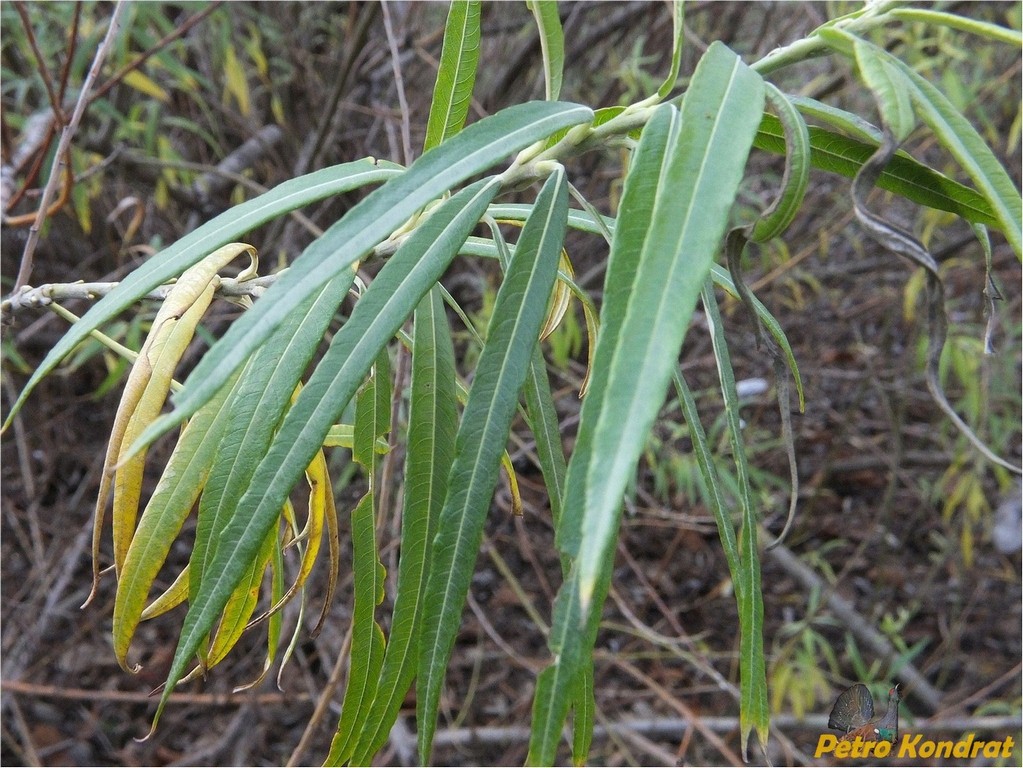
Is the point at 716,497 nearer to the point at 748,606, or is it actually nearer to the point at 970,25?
the point at 748,606

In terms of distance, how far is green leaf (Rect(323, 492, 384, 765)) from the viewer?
597 mm

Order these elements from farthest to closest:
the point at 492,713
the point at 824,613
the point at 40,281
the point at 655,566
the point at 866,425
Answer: the point at 866,425
the point at 655,566
the point at 824,613
the point at 492,713
the point at 40,281

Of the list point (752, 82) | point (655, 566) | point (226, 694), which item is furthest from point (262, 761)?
point (752, 82)

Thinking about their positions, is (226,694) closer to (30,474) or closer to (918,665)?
(30,474)

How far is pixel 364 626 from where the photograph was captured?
0.62 metres

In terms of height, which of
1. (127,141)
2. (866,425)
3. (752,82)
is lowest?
(866,425)

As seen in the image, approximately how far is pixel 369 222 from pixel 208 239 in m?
0.14

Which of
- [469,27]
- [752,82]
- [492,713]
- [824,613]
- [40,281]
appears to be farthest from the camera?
[824,613]

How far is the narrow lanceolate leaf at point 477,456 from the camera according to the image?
48 cm

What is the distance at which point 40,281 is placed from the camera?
1950 mm

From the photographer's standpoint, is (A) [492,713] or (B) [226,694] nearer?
(B) [226,694]

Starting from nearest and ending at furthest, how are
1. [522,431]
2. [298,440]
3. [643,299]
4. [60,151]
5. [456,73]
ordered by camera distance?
[643,299], [298,440], [456,73], [60,151], [522,431]

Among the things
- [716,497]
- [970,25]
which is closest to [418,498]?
[716,497]

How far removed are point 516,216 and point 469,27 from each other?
0.14 meters
